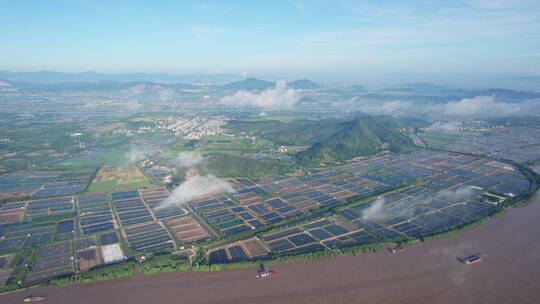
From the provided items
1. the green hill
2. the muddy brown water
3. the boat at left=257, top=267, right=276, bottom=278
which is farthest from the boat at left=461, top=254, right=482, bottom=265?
the green hill

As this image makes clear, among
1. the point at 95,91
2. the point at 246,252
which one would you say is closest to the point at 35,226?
the point at 246,252

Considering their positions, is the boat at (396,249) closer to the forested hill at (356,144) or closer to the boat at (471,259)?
the boat at (471,259)

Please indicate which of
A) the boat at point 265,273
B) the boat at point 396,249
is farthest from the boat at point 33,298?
the boat at point 396,249

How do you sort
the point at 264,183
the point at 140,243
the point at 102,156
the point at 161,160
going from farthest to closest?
the point at 102,156
the point at 161,160
the point at 264,183
the point at 140,243

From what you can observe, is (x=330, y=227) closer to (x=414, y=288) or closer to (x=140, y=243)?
(x=414, y=288)

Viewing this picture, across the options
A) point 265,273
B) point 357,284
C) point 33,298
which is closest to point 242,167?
point 265,273

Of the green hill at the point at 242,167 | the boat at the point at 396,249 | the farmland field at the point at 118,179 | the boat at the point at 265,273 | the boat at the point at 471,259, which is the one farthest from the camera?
the green hill at the point at 242,167
